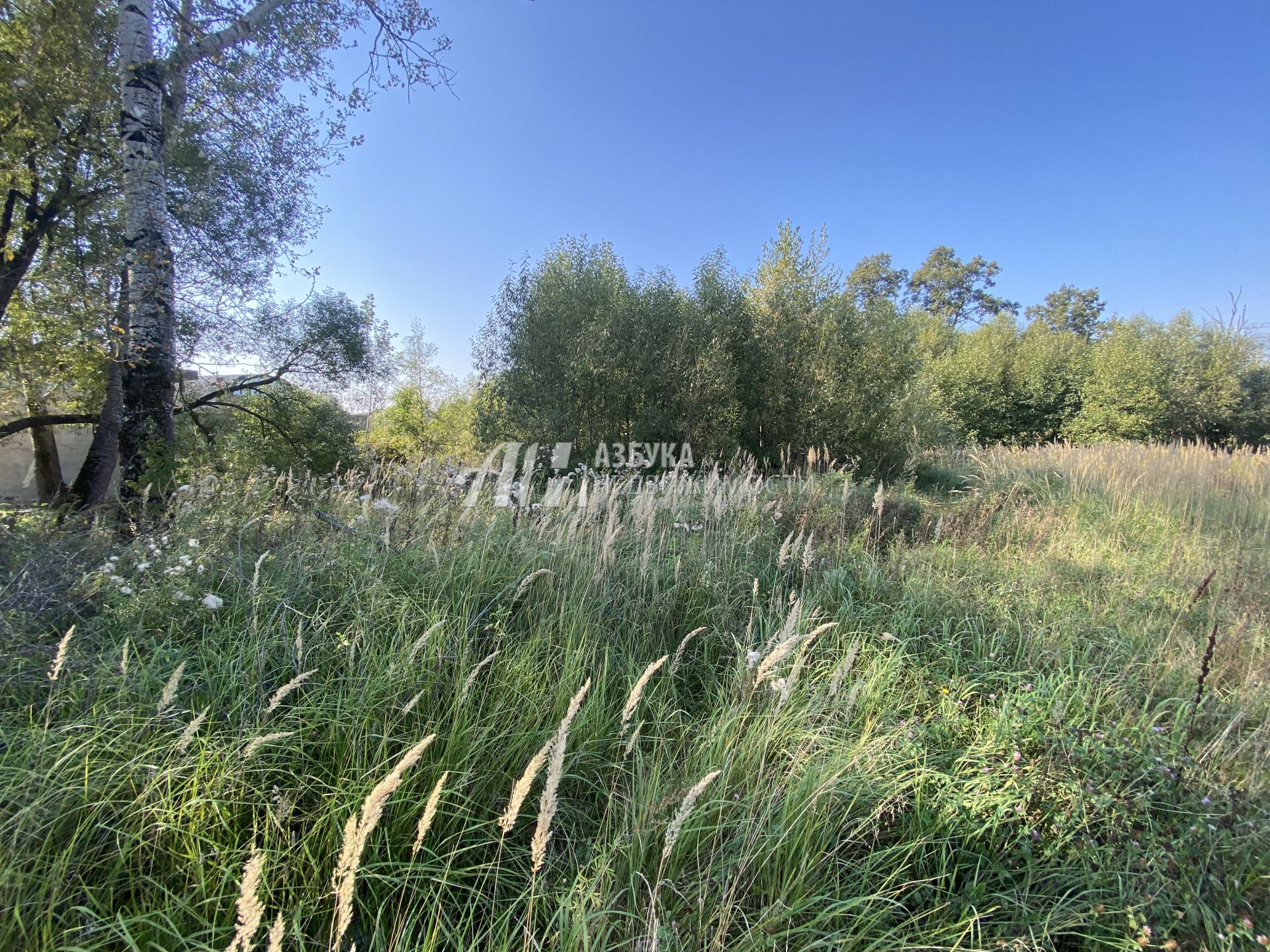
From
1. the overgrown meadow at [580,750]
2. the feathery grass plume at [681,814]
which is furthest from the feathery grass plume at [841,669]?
the feathery grass plume at [681,814]

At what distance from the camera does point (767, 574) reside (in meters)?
2.98

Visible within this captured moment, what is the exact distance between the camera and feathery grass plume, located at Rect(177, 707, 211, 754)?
3.08 feet

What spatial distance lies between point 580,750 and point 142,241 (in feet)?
13.7

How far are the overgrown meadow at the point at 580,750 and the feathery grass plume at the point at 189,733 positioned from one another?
0.06 feet

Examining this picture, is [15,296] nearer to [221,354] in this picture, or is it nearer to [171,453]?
[221,354]

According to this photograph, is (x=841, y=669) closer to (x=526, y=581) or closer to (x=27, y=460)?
(x=526, y=581)

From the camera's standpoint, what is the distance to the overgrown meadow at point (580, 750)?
3.18 ft

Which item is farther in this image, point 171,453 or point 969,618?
point 171,453

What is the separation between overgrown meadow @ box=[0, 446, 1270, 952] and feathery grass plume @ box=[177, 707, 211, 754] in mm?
18

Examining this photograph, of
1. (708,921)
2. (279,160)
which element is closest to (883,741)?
(708,921)

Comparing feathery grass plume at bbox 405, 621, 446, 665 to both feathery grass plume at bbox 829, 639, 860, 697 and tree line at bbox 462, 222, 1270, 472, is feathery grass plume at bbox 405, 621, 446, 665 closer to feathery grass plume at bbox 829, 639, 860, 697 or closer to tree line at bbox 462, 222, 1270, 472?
feathery grass plume at bbox 829, 639, 860, 697

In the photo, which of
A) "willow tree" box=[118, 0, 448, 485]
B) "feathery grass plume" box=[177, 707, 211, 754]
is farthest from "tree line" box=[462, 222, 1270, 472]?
"feathery grass plume" box=[177, 707, 211, 754]

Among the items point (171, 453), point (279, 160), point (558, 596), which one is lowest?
point (558, 596)

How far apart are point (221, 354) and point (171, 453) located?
6.85 metres
